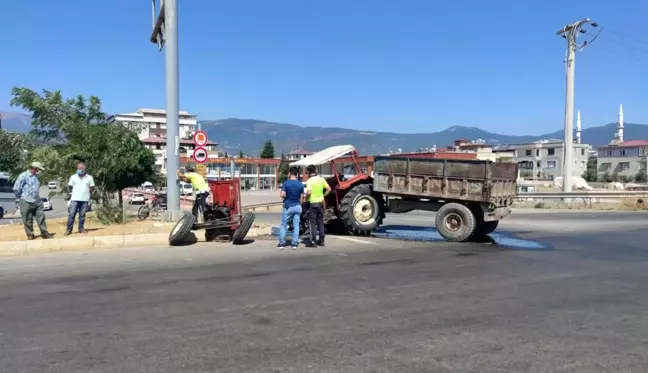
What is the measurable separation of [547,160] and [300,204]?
110457mm

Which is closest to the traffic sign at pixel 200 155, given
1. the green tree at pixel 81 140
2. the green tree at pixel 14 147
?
the green tree at pixel 81 140

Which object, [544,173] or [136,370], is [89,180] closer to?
[136,370]

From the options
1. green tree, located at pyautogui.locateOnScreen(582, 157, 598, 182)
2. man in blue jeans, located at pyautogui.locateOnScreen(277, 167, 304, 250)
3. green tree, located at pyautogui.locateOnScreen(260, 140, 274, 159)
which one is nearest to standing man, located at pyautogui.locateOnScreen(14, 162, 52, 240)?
man in blue jeans, located at pyautogui.locateOnScreen(277, 167, 304, 250)

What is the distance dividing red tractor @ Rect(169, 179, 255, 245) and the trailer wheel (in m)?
4.62

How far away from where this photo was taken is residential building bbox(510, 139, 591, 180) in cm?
10700

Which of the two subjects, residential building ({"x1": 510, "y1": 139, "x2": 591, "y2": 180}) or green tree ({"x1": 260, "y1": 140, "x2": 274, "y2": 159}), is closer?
residential building ({"x1": 510, "y1": 139, "x2": 591, "y2": 180})

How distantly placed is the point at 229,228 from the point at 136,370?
806cm

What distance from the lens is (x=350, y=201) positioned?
43.0 ft

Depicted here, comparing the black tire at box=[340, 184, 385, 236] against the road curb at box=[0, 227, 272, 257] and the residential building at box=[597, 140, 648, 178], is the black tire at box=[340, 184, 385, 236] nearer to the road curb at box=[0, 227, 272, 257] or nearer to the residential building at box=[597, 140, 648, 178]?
the road curb at box=[0, 227, 272, 257]

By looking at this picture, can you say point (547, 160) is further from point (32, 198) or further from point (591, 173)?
point (32, 198)

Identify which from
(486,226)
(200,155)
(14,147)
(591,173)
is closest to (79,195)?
(200,155)

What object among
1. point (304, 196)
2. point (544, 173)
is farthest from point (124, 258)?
point (544, 173)

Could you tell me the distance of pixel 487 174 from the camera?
40.4 ft

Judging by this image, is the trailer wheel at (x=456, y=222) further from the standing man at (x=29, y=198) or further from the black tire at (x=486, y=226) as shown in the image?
the standing man at (x=29, y=198)
